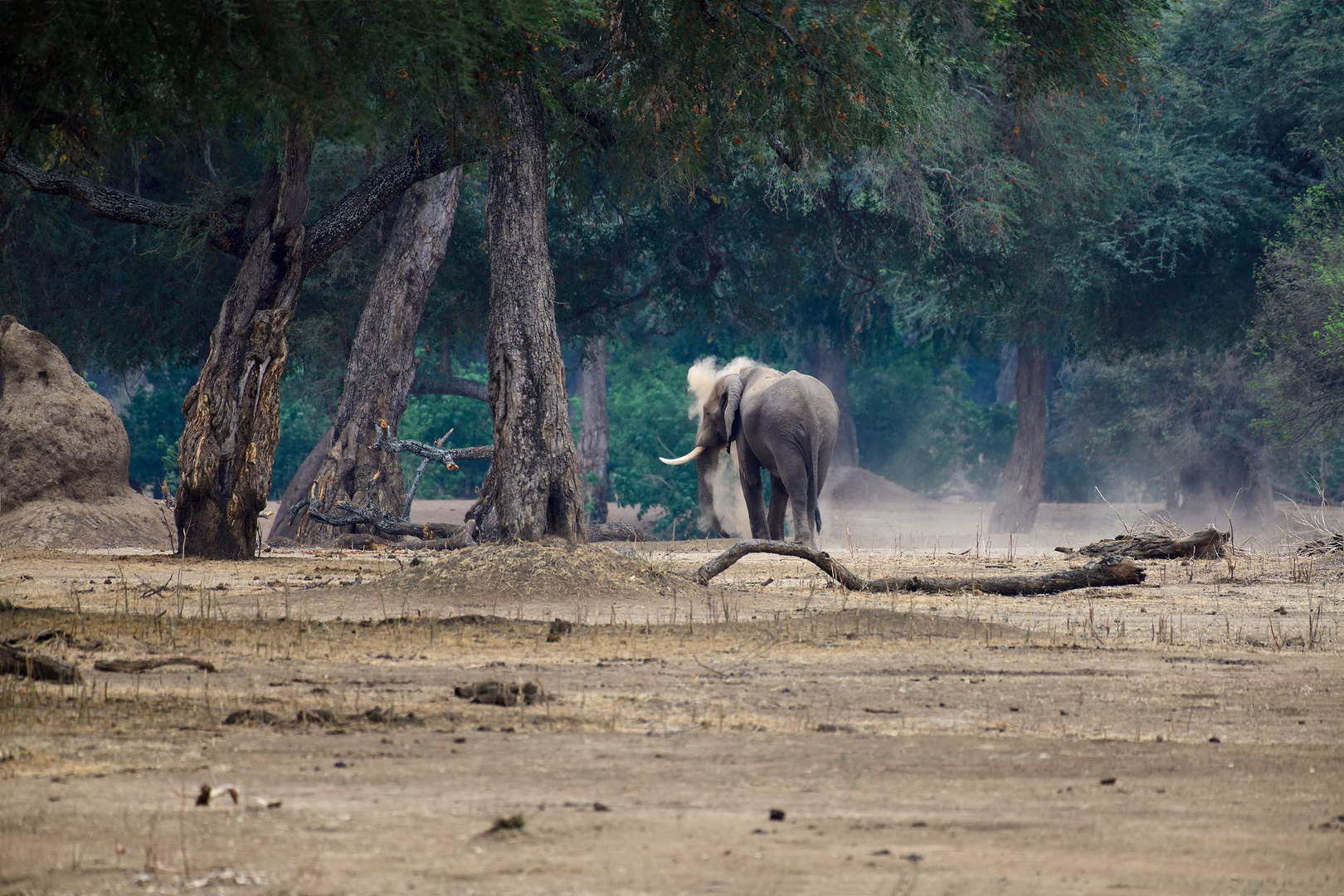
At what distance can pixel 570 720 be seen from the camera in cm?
662

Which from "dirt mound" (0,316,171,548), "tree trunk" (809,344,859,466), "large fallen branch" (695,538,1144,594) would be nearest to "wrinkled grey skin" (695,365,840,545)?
"large fallen branch" (695,538,1144,594)

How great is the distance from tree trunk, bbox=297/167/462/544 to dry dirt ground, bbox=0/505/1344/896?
9.32 metres

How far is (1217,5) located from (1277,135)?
101 inches

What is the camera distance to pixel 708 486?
24.3 m

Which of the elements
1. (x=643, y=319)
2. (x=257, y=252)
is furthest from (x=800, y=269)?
(x=257, y=252)

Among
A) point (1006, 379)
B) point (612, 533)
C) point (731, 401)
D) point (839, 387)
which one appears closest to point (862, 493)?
point (839, 387)

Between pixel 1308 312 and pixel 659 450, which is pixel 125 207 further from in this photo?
pixel 659 450

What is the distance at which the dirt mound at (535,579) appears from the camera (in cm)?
1178

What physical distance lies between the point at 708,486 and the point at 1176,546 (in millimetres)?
9164

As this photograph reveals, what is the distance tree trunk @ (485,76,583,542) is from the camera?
13812mm

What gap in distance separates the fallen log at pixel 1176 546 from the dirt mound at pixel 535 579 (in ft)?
21.6

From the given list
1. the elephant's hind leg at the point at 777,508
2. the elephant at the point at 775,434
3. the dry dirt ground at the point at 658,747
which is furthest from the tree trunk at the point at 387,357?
the dry dirt ground at the point at 658,747

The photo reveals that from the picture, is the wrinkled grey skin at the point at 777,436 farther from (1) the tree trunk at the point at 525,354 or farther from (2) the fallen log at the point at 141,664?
(2) the fallen log at the point at 141,664

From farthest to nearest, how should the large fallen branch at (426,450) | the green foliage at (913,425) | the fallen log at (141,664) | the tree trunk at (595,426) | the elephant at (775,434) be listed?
the green foliage at (913,425) < the tree trunk at (595,426) < the elephant at (775,434) < the large fallen branch at (426,450) < the fallen log at (141,664)
